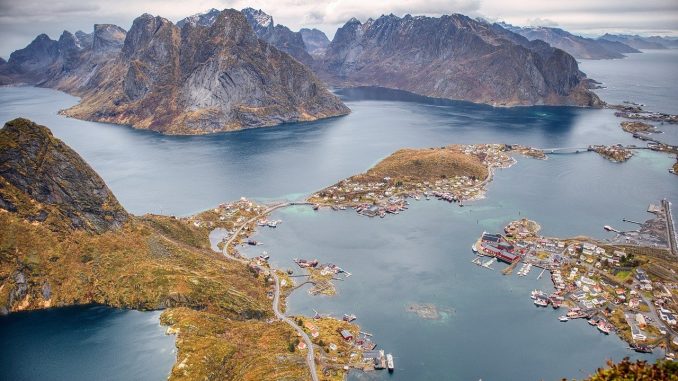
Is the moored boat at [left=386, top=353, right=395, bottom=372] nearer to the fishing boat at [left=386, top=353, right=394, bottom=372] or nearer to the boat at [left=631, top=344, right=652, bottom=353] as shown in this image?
the fishing boat at [left=386, top=353, right=394, bottom=372]

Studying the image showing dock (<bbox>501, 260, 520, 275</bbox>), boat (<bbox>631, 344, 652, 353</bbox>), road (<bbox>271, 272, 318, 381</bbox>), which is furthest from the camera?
dock (<bbox>501, 260, 520, 275</bbox>)

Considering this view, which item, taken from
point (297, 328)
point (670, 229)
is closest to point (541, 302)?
point (297, 328)

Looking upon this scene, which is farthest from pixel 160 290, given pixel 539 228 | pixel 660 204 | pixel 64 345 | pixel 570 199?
pixel 660 204

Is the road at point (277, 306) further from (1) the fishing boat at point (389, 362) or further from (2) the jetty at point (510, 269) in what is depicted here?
(2) the jetty at point (510, 269)

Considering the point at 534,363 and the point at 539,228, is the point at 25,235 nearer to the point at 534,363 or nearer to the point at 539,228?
the point at 534,363

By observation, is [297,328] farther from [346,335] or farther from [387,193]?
[387,193]

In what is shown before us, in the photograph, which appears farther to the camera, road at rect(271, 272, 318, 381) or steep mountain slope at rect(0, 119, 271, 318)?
steep mountain slope at rect(0, 119, 271, 318)

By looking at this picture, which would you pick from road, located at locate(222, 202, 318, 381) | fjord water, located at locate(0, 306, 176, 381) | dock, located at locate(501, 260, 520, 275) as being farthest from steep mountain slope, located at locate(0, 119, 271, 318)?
dock, located at locate(501, 260, 520, 275)
